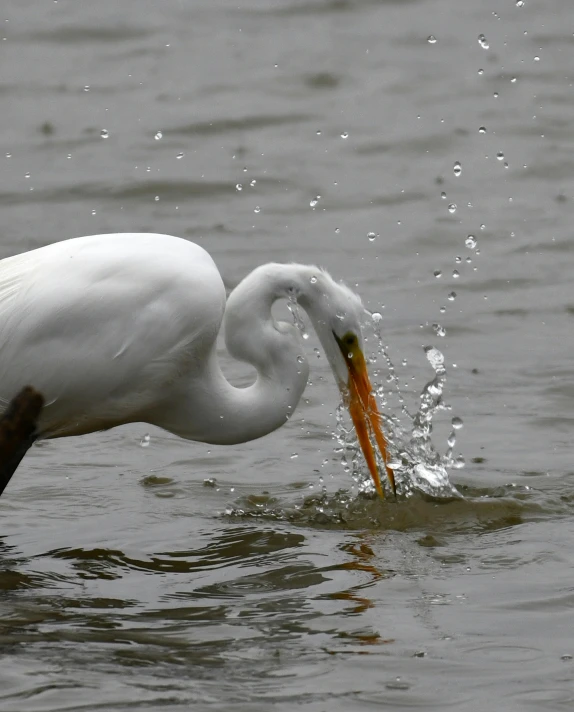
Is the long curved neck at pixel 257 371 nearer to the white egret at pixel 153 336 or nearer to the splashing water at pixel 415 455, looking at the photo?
the white egret at pixel 153 336

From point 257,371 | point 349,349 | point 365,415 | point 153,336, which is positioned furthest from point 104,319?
point 365,415

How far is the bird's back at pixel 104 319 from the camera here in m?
6.01

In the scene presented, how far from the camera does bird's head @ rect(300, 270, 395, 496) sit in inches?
252

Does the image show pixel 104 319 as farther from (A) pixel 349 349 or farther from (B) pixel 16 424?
(A) pixel 349 349

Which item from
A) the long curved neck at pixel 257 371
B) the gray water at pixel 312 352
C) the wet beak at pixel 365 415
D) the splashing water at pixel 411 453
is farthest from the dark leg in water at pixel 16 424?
the wet beak at pixel 365 415

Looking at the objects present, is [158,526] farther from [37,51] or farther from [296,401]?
[37,51]

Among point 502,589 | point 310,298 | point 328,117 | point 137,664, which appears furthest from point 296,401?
point 328,117

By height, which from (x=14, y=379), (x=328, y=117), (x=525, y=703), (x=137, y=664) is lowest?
(x=525, y=703)

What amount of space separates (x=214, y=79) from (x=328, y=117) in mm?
1608

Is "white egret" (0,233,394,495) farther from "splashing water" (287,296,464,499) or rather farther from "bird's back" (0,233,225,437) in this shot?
"splashing water" (287,296,464,499)

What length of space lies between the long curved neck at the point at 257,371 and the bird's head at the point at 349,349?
118 mm

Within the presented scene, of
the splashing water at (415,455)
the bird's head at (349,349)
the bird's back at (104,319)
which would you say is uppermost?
the bird's back at (104,319)

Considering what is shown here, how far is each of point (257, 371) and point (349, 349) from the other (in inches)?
18.2

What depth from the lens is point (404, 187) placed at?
12.2 m
